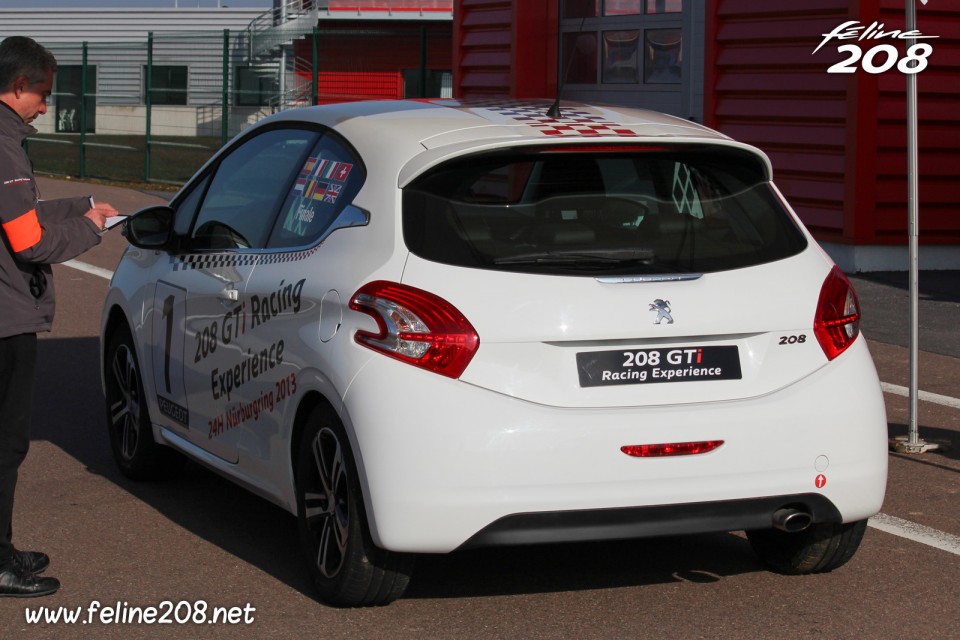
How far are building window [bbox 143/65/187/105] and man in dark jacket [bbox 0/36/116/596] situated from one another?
2195 cm

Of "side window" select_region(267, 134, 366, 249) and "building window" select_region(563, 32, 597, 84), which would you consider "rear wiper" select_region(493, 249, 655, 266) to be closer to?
"side window" select_region(267, 134, 366, 249)

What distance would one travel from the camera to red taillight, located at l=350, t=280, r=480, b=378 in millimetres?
4605

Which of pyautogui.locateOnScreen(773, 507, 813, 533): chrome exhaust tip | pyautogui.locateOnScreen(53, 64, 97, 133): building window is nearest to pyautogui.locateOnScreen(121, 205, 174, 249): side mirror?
pyautogui.locateOnScreen(773, 507, 813, 533): chrome exhaust tip

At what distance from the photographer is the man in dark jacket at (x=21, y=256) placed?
503cm

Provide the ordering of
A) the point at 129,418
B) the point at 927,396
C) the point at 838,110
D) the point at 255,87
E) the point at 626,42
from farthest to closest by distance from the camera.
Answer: the point at 255,87, the point at 626,42, the point at 838,110, the point at 927,396, the point at 129,418

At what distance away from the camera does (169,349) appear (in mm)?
6320

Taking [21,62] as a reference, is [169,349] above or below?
below

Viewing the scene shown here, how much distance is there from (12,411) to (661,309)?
86.0 inches

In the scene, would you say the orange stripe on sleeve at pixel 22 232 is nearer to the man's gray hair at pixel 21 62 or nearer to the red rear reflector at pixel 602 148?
the man's gray hair at pixel 21 62

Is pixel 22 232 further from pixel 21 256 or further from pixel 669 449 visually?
pixel 669 449

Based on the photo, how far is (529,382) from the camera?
4.62 metres

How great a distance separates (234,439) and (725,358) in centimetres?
195

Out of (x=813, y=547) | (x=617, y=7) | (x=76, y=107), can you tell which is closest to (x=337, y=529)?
(x=813, y=547)

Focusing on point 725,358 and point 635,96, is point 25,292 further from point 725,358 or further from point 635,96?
point 635,96
